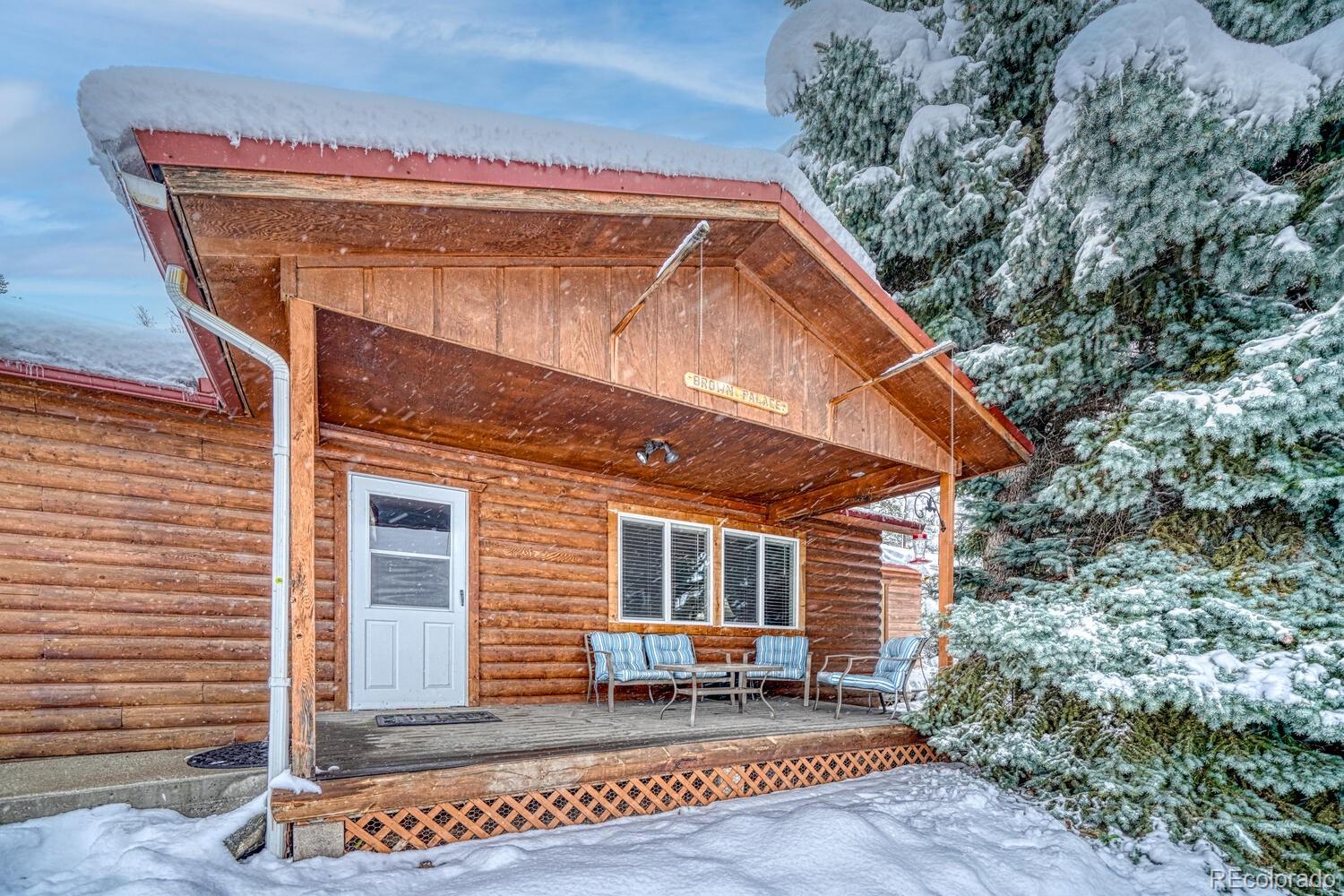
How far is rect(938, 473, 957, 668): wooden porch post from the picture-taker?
602 cm

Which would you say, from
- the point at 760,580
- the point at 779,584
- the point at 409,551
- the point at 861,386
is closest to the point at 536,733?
the point at 409,551

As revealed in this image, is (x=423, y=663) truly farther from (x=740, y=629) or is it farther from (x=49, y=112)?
(x=49, y=112)

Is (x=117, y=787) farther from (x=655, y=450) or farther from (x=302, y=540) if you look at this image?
(x=655, y=450)

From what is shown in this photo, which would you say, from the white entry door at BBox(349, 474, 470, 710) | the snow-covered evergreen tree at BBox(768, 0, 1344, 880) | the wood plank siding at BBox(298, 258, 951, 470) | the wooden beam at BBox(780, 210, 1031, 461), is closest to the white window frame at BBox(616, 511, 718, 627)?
the white entry door at BBox(349, 474, 470, 710)

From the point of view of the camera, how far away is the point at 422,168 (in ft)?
10.3

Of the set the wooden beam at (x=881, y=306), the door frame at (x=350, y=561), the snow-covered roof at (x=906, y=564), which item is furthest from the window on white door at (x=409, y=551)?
the snow-covered roof at (x=906, y=564)

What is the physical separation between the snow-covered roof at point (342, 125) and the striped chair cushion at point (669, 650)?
171 inches

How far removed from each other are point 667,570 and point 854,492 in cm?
205

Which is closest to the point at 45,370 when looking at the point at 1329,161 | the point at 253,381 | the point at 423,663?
the point at 253,381

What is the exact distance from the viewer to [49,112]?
12.4 m

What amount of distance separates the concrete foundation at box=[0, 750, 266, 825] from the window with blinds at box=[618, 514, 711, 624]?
373 cm

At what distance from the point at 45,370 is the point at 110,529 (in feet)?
3.29

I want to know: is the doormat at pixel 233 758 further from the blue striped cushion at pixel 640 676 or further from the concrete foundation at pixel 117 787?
the blue striped cushion at pixel 640 676

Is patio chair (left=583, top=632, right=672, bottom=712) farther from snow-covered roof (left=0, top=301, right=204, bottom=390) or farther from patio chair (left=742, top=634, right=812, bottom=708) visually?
snow-covered roof (left=0, top=301, right=204, bottom=390)
